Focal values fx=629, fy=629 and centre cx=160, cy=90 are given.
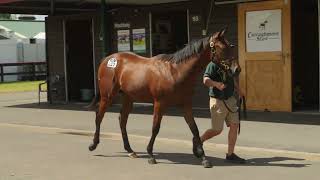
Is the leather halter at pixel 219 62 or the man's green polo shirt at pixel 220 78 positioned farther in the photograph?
the man's green polo shirt at pixel 220 78

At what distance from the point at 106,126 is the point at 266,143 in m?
4.43

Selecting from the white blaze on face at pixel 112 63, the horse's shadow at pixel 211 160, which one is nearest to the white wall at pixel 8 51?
the white blaze on face at pixel 112 63

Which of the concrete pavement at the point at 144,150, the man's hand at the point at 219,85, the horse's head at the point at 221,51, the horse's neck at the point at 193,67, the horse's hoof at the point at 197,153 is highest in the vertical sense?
the horse's head at the point at 221,51

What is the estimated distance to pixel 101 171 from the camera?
901cm

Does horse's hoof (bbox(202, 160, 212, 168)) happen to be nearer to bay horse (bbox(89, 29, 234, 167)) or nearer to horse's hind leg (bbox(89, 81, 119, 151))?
bay horse (bbox(89, 29, 234, 167))

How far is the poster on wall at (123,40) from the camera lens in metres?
18.8

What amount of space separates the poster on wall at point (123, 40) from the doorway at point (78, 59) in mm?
2300

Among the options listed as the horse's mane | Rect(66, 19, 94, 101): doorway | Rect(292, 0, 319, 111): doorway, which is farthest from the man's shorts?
Rect(66, 19, 94, 101): doorway

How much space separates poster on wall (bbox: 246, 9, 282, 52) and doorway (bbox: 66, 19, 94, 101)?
6.99 meters

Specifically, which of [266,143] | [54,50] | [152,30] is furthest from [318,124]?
[54,50]

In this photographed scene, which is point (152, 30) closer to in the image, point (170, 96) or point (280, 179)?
point (170, 96)

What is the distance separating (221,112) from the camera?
9.16 metres

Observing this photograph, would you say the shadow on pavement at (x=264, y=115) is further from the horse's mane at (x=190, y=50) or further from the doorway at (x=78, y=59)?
the horse's mane at (x=190, y=50)

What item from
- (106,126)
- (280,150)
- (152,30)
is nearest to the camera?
(280,150)
